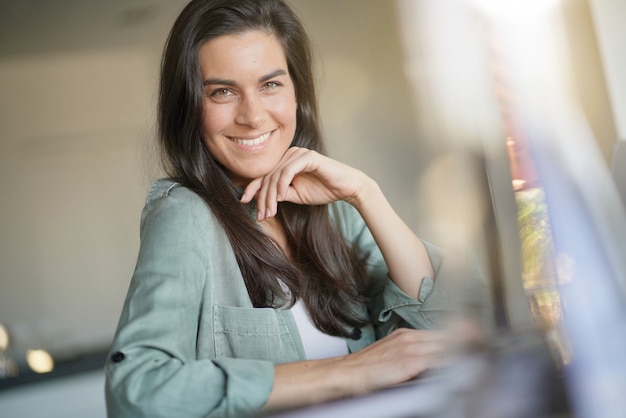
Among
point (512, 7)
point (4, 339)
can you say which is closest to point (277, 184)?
point (512, 7)

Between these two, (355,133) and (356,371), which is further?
(355,133)

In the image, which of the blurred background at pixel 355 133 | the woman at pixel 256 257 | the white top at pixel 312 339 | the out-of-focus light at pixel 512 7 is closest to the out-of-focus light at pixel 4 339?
the blurred background at pixel 355 133

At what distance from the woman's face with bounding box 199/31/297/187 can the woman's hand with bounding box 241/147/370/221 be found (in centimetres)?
3

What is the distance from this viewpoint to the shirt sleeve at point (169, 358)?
0.54m

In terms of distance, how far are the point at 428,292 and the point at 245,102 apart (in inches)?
12.0

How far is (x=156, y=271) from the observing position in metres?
0.59

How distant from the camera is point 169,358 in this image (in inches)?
22.0

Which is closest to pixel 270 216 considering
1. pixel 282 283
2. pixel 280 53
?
pixel 282 283

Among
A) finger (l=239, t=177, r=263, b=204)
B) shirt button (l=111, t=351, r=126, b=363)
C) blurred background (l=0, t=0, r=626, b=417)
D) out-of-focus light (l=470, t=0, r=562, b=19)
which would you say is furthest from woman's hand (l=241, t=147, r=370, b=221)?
out-of-focus light (l=470, t=0, r=562, b=19)

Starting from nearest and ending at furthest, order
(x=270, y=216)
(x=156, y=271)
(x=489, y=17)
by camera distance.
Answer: (x=156, y=271) < (x=270, y=216) < (x=489, y=17)

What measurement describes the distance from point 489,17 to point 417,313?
0.42m

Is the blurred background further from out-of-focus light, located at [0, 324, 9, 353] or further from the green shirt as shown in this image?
the green shirt

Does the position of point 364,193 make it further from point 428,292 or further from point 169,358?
point 169,358

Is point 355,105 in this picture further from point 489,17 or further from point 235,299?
point 235,299
